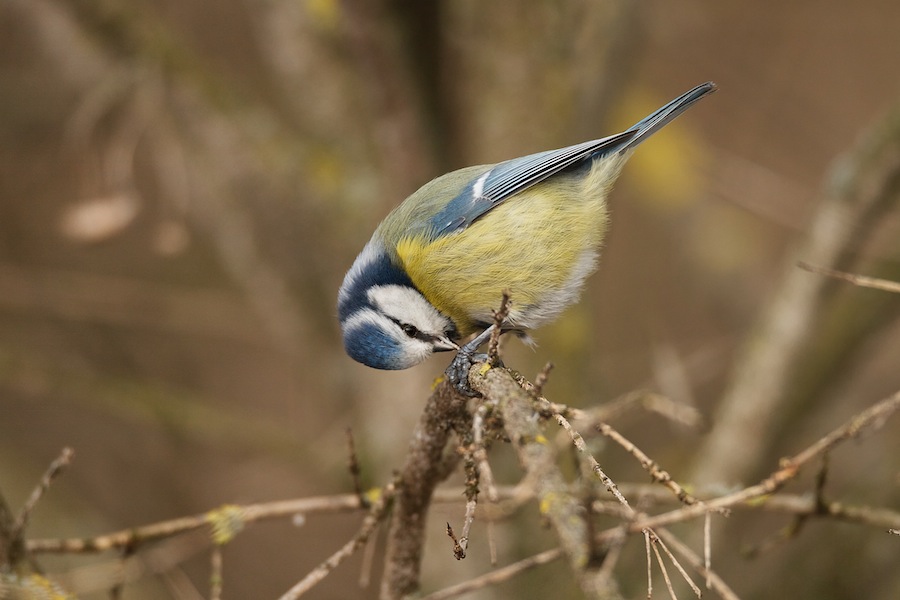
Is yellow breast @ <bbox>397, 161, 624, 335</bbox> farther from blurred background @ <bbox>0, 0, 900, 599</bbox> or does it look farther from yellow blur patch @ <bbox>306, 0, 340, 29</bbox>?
yellow blur patch @ <bbox>306, 0, 340, 29</bbox>

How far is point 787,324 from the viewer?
217 centimetres

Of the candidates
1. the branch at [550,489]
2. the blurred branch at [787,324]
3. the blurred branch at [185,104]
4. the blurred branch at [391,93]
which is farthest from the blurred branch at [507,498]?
the blurred branch at [185,104]

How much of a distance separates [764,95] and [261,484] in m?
3.05

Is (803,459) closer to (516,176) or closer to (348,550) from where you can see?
(348,550)

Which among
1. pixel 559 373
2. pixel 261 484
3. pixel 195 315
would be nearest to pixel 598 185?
pixel 559 373

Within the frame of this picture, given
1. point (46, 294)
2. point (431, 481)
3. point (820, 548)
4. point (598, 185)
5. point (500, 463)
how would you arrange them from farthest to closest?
point (46, 294), point (500, 463), point (820, 548), point (598, 185), point (431, 481)

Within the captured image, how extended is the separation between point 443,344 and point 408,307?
11 centimetres

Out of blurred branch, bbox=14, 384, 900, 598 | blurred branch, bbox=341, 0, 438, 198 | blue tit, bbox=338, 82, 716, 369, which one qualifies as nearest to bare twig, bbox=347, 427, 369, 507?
blurred branch, bbox=14, 384, 900, 598

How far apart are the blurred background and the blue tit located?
0.38m

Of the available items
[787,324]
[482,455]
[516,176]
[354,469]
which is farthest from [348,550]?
[787,324]

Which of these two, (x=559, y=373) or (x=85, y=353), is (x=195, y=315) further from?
(x=559, y=373)

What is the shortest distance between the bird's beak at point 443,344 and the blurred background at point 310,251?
1.34 feet

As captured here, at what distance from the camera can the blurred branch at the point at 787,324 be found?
1970 mm

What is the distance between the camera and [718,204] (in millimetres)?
3844
